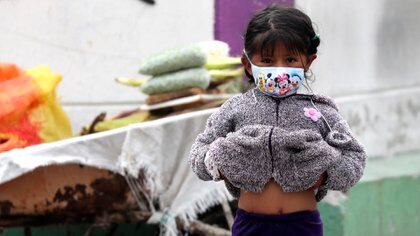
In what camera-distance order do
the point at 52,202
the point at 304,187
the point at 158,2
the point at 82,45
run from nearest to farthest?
the point at 304,187
the point at 52,202
the point at 82,45
the point at 158,2

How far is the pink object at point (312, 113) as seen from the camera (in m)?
2.16

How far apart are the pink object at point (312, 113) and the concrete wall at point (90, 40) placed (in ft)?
9.64

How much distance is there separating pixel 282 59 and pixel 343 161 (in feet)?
1.17

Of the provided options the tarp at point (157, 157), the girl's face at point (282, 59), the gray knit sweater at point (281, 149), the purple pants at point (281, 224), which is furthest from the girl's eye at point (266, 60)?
the tarp at point (157, 157)

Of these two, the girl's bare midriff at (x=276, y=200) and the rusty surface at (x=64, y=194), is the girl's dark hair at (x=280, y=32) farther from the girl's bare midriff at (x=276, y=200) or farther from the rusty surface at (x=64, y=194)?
the rusty surface at (x=64, y=194)

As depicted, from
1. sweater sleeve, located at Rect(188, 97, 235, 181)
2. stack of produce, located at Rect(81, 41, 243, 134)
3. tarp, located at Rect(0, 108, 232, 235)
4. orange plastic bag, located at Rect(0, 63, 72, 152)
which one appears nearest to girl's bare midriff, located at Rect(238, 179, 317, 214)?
sweater sleeve, located at Rect(188, 97, 235, 181)

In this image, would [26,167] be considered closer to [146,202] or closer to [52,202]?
[52,202]

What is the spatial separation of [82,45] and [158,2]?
747 millimetres

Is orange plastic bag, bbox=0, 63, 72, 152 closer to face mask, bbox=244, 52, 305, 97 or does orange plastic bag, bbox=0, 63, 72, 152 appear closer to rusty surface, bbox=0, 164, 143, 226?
rusty surface, bbox=0, 164, 143, 226

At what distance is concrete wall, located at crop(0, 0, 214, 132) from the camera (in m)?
4.68

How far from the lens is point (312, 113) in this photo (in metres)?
2.17

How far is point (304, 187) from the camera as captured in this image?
6.91ft

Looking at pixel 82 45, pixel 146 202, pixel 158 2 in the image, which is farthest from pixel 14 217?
pixel 158 2

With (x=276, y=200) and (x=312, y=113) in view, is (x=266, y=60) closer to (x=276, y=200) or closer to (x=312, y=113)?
(x=312, y=113)
